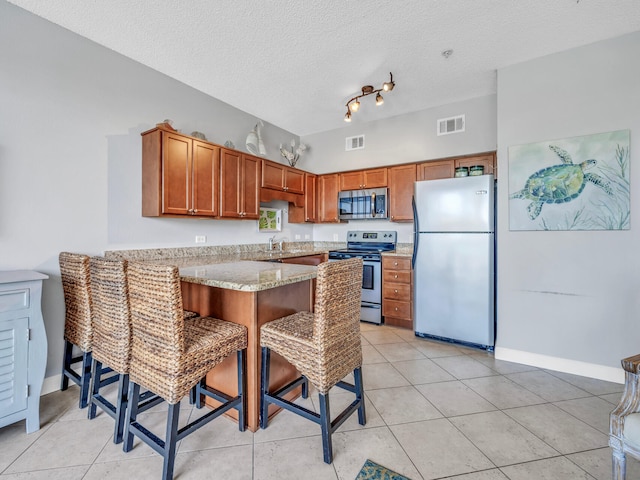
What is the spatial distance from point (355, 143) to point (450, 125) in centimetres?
144

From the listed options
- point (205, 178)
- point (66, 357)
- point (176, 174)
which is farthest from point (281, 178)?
point (66, 357)

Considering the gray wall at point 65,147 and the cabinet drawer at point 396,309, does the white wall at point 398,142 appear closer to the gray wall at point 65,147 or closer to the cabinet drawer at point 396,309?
the cabinet drawer at point 396,309

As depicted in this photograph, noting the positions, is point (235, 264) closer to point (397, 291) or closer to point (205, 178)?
point (205, 178)

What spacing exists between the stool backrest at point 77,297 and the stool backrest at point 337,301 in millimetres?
1611

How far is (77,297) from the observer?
196 centimetres

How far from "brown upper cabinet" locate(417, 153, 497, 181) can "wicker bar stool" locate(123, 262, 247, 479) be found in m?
3.34

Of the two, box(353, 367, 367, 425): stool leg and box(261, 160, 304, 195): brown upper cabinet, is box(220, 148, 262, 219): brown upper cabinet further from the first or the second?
box(353, 367, 367, 425): stool leg

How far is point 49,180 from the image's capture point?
87.9 inches

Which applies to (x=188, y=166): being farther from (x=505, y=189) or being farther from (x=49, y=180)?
(x=505, y=189)

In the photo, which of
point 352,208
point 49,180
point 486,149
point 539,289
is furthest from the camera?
A: point 352,208

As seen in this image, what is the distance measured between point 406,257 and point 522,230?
128 centimetres

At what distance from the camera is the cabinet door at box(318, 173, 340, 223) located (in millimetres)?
4633

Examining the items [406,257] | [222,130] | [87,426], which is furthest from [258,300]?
[222,130]

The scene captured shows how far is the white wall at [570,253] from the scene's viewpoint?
2334 millimetres
